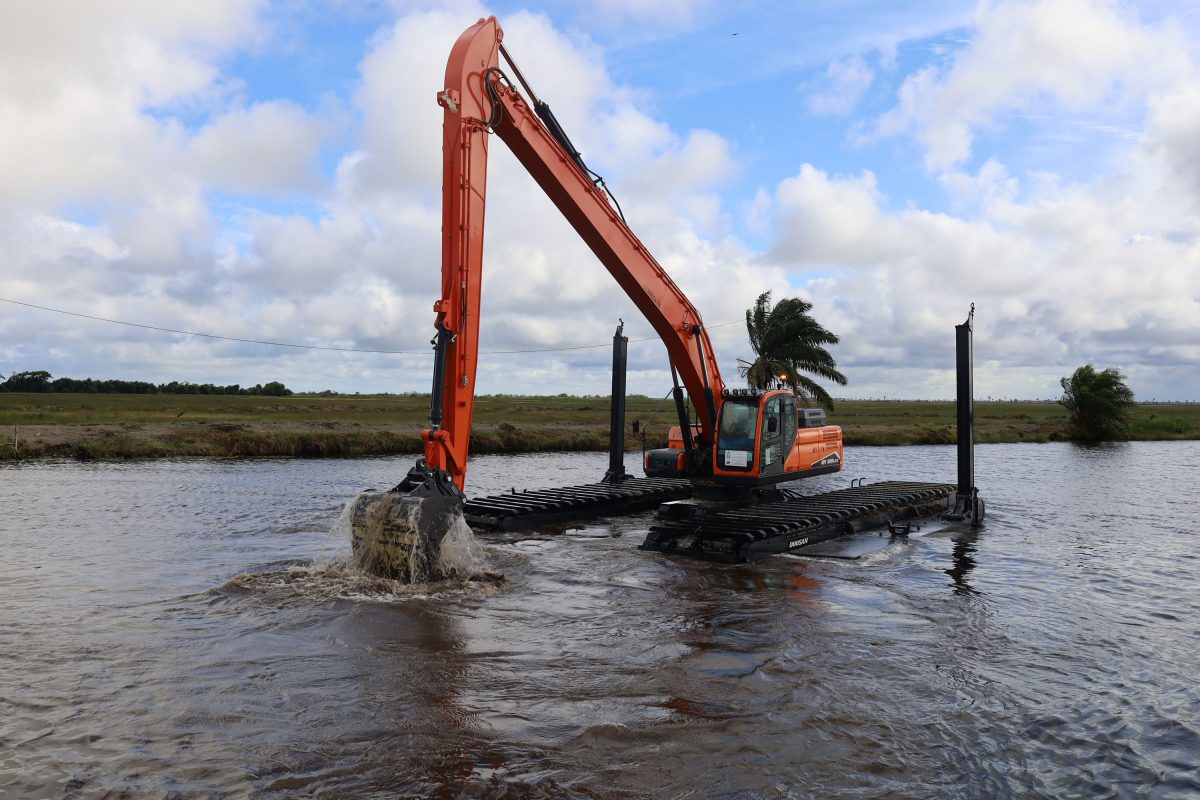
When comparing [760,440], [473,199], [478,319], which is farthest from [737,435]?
[473,199]

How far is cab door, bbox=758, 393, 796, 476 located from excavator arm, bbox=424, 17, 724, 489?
425 cm

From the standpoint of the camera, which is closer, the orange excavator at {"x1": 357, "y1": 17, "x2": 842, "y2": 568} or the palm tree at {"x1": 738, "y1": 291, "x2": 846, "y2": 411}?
the orange excavator at {"x1": 357, "y1": 17, "x2": 842, "y2": 568}

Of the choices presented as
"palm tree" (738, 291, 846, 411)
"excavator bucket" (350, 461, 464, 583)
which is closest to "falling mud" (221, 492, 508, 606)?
"excavator bucket" (350, 461, 464, 583)

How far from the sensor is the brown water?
651cm

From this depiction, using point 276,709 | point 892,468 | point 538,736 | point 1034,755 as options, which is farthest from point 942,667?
point 892,468

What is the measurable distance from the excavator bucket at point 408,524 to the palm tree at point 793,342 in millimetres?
30771

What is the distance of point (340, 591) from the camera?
1186 centimetres

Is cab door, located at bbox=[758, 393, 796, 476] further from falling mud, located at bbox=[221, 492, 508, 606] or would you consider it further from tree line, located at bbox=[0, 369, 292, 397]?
tree line, located at bbox=[0, 369, 292, 397]

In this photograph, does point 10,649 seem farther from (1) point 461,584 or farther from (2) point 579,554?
(2) point 579,554

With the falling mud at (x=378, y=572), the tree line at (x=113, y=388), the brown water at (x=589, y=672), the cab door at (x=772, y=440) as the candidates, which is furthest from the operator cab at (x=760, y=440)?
the tree line at (x=113, y=388)

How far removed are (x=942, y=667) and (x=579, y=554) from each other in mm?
7723

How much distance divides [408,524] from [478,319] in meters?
3.55

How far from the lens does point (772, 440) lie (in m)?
19.0

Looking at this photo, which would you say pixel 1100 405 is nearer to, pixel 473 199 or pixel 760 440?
pixel 760 440
